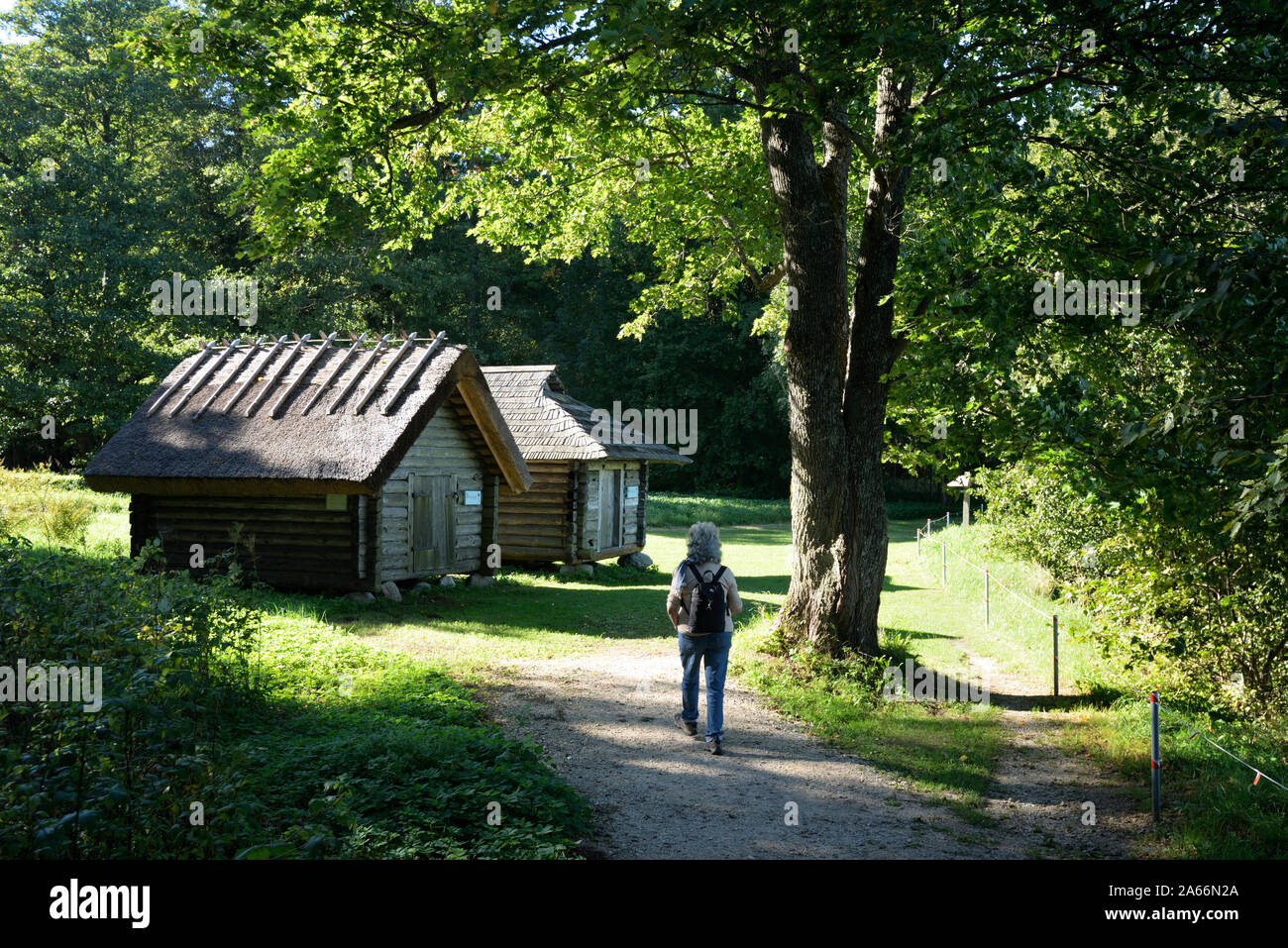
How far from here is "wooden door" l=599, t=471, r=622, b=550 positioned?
22.5 m

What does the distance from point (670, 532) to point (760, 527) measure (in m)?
5.89

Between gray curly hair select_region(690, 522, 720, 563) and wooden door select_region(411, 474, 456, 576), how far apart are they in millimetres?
9690

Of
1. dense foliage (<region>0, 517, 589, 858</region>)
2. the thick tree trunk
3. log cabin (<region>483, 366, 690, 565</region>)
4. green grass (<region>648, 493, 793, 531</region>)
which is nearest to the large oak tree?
the thick tree trunk

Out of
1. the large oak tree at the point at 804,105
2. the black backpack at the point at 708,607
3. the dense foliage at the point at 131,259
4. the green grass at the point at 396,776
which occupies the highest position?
the dense foliage at the point at 131,259

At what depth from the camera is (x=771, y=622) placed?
1259 centimetres

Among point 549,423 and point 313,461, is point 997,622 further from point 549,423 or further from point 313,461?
point 313,461

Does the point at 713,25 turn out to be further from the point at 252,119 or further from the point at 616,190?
the point at 616,190

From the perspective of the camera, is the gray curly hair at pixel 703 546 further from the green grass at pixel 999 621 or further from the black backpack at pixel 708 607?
the green grass at pixel 999 621

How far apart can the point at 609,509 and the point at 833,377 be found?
1220 centimetres

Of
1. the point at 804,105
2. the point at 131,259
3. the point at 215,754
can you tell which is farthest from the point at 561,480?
the point at 131,259

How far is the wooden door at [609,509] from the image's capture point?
22.5 m

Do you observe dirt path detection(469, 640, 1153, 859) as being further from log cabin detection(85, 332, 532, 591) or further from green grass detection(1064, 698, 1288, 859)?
log cabin detection(85, 332, 532, 591)

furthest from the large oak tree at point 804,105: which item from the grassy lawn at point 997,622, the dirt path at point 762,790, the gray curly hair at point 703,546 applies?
the gray curly hair at point 703,546

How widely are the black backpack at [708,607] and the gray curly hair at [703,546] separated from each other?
18 cm
